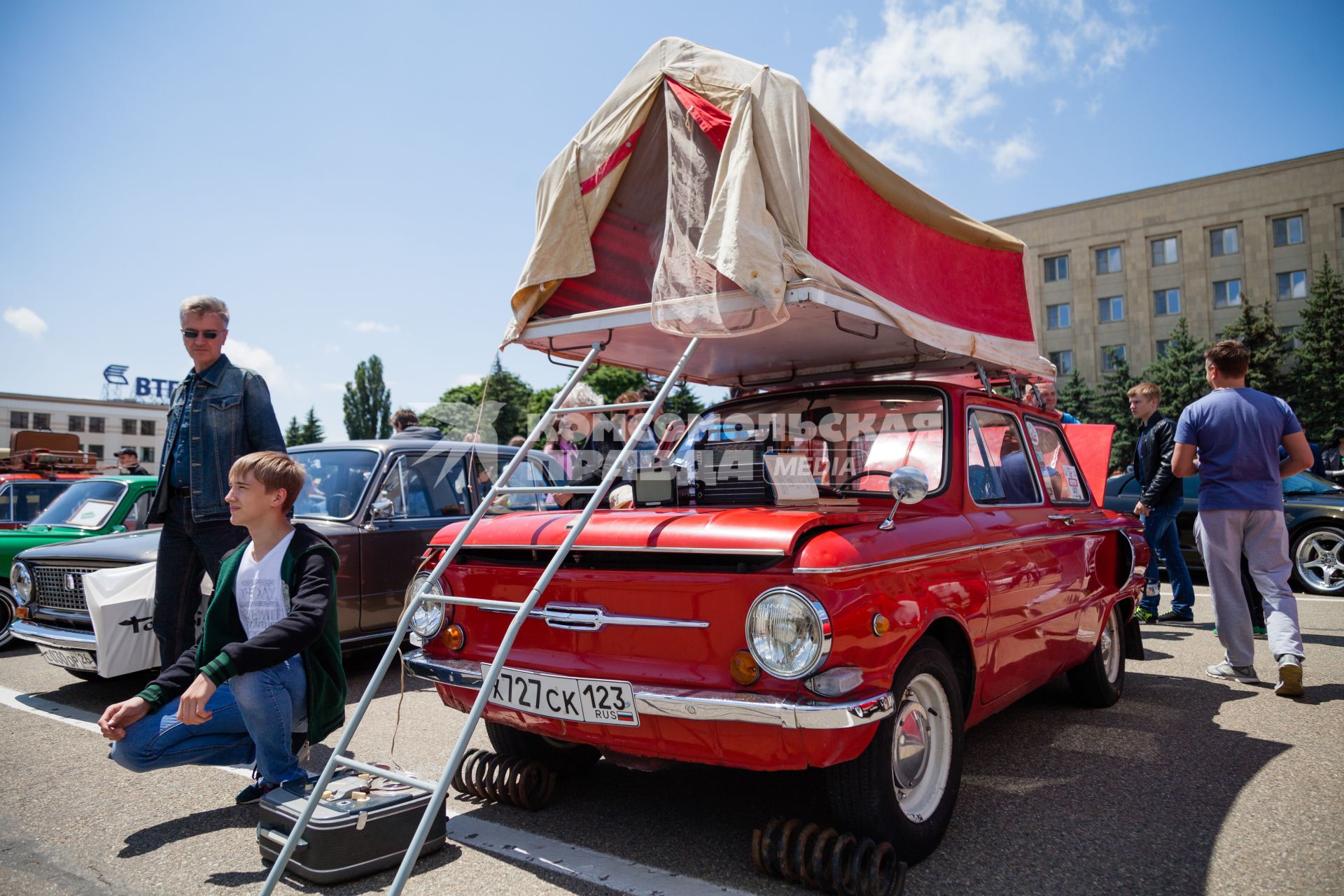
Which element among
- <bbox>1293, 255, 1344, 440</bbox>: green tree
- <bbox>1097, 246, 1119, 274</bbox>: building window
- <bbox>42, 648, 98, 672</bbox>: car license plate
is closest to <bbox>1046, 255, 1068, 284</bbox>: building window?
<bbox>1097, 246, 1119, 274</bbox>: building window

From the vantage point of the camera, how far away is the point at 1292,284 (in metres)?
47.6

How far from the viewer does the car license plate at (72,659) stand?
17.7 feet

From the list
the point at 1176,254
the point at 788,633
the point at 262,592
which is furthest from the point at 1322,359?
the point at 262,592

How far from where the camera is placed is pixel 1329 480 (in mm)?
11211

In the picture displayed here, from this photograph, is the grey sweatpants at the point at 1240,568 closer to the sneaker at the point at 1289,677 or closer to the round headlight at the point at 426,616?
the sneaker at the point at 1289,677

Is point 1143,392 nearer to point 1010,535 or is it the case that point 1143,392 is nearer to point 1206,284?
point 1010,535

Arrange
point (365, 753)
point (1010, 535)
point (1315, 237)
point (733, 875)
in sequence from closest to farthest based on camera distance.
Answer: point (733, 875)
point (1010, 535)
point (365, 753)
point (1315, 237)

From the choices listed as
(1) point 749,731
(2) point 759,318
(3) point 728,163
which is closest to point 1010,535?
(2) point 759,318

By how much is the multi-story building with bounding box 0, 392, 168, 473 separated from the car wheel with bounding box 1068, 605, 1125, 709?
90.1m

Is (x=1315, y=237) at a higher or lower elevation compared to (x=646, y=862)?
higher

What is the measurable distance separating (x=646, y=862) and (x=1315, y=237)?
5772 centimetres

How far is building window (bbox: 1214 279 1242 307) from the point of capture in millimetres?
48844

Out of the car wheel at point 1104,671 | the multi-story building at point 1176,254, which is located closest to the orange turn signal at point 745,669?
the car wheel at point 1104,671

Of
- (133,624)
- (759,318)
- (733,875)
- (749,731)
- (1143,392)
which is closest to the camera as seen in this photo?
(749,731)
